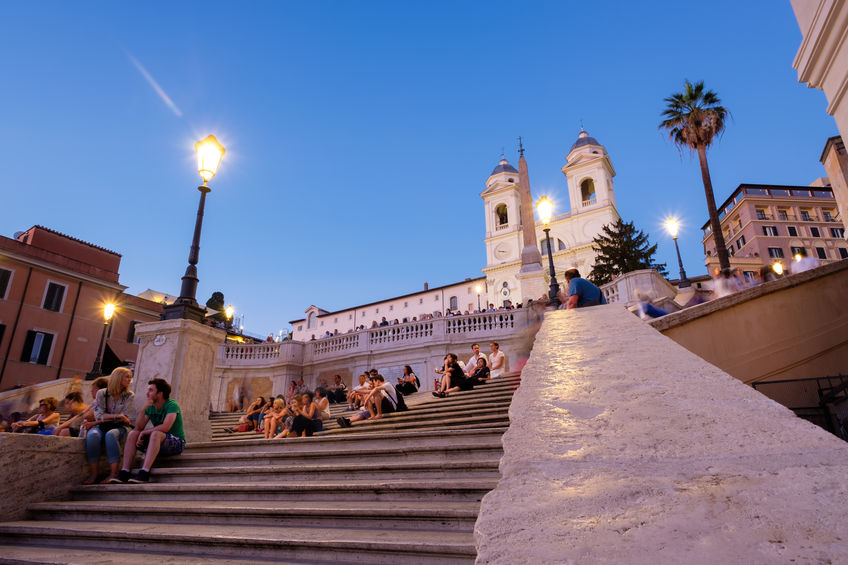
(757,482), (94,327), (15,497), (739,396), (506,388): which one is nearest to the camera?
(757,482)

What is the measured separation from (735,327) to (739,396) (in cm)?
651

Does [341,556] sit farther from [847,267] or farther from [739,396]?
[847,267]

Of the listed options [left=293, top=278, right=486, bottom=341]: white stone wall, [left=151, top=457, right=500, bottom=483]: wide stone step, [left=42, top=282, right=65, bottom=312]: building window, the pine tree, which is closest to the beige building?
[left=151, top=457, right=500, bottom=483]: wide stone step

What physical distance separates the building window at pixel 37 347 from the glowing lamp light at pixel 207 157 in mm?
27806

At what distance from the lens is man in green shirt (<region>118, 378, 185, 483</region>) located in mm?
5395

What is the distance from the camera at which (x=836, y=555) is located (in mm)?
1014

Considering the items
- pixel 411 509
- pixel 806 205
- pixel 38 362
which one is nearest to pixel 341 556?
pixel 411 509

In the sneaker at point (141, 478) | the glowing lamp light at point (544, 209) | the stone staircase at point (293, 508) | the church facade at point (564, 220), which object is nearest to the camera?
the stone staircase at point (293, 508)

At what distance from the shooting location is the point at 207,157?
7750mm

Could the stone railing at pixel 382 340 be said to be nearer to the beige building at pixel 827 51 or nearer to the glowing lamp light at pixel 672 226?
the glowing lamp light at pixel 672 226

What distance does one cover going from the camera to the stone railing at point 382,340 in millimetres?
19781

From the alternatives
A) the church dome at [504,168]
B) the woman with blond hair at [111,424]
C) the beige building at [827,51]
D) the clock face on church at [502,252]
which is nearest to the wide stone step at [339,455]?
the woman with blond hair at [111,424]

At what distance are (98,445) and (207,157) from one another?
457 cm

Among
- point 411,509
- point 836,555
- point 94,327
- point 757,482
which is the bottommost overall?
point 411,509
